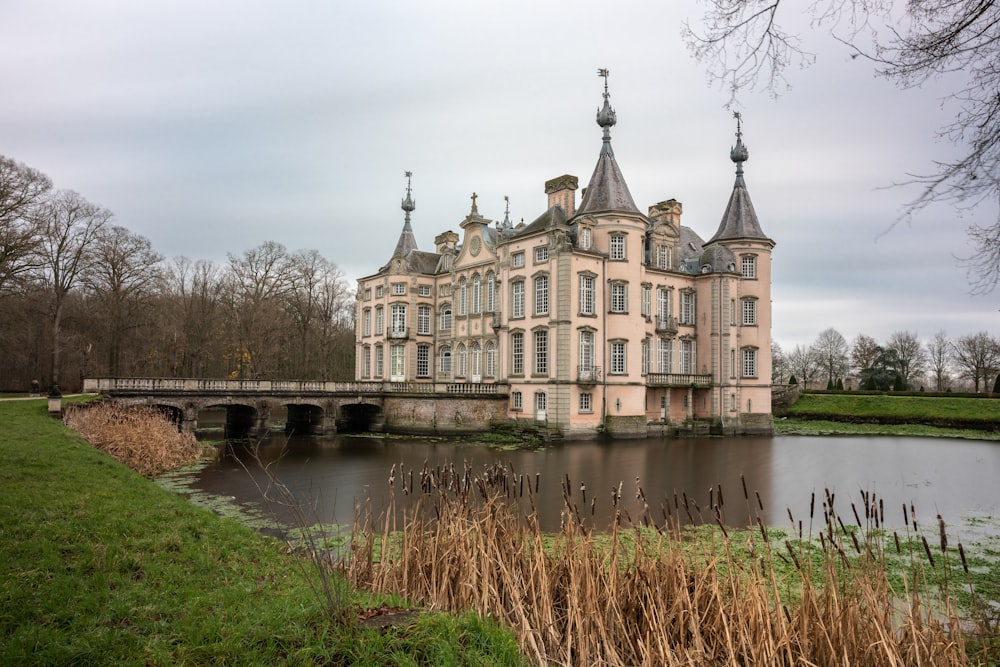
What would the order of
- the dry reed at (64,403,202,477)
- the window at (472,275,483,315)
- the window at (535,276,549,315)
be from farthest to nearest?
1. the window at (472,275,483,315)
2. the window at (535,276,549,315)
3. the dry reed at (64,403,202,477)

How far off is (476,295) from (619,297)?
342 inches

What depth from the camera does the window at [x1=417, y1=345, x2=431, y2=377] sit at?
38.2 metres

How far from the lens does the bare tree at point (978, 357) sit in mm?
52191

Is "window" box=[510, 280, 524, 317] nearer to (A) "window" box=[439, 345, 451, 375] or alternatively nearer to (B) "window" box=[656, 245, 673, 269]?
(A) "window" box=[439, 345, 451, 375]

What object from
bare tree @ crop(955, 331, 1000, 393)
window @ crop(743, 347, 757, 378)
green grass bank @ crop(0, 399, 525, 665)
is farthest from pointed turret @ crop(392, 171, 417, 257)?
bare tree @ crop(955, 331, 1000, 393)

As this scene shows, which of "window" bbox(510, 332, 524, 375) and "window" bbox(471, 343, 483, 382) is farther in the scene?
"window" bbox(471, 343, 483, 382)

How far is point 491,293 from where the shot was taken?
3359 cm

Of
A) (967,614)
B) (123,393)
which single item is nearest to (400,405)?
(123,393)

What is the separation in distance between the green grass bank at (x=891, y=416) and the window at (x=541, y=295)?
15202mm

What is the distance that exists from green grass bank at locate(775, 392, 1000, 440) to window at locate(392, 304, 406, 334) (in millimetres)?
22345

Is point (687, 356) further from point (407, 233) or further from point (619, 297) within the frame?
point (407, 233)

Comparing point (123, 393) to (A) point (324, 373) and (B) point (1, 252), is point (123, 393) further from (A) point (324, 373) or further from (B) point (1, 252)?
(A) point (324, 373)

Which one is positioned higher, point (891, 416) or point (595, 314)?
point (595, 314)

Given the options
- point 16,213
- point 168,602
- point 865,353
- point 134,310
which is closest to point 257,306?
point 134,310
